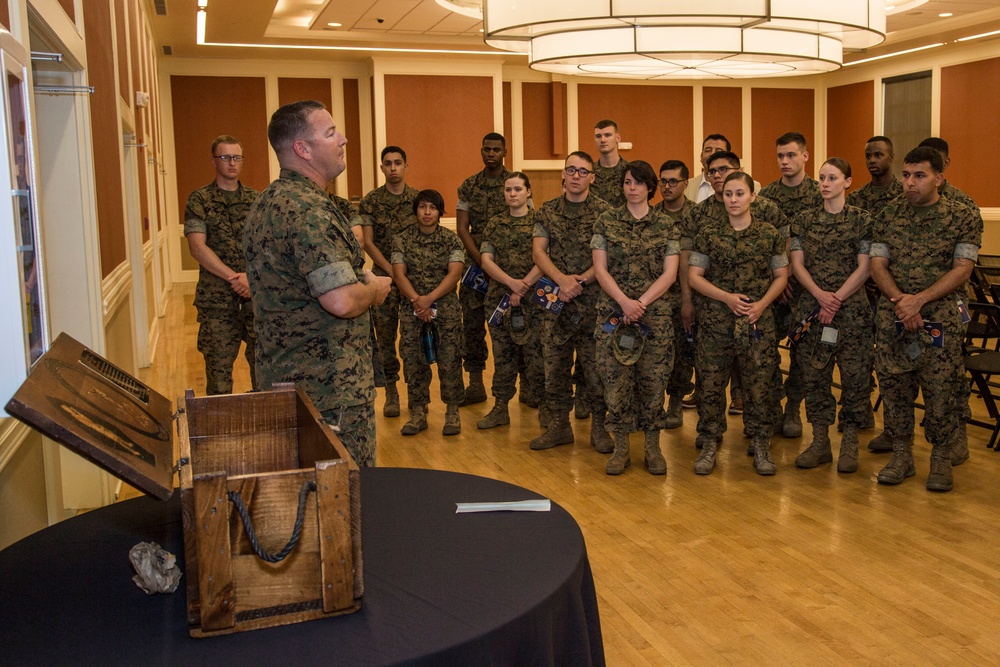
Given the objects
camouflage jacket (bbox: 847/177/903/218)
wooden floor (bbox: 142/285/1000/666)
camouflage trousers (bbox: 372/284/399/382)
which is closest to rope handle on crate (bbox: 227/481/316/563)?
wooden floor (bbox: 142/285/1000/666)

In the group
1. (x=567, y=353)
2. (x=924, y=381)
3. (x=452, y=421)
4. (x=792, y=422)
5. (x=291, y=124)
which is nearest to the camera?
(x=291, y=124)

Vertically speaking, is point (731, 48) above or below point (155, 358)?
above

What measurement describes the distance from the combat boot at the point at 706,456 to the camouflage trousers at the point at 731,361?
0.14 feet

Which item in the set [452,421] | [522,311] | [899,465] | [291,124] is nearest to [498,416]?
[452,421]

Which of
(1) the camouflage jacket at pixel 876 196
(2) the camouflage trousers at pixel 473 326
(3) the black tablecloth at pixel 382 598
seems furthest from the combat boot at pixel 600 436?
(3) the black tablecloth at pixel 382 598

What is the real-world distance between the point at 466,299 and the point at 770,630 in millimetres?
3645

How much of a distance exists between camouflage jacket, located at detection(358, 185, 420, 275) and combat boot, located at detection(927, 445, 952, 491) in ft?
11.5

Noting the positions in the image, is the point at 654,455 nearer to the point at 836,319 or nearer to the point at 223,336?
the point at 836,319

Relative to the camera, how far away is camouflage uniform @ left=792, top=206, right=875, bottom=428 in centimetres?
478

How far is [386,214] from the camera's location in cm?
641

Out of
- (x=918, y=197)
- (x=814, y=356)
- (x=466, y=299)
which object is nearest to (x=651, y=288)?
(x=814, y=356)

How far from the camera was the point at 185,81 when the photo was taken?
14875mm

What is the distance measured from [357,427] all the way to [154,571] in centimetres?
122

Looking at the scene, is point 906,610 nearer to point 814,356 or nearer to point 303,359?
point 814,356
